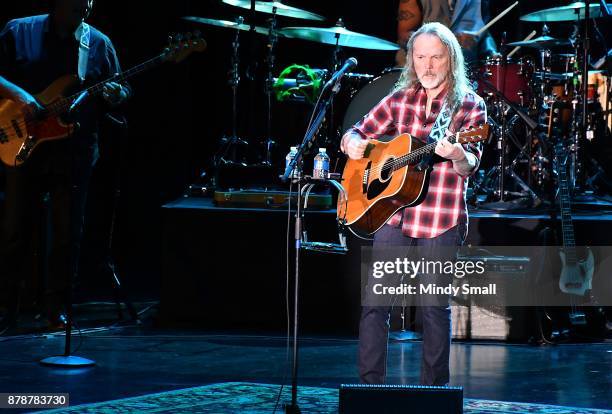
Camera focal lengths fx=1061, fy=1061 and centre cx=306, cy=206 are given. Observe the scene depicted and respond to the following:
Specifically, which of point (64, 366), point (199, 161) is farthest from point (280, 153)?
point (64, 366)

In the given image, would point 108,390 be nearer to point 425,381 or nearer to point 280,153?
point 425,381

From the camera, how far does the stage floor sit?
593cm

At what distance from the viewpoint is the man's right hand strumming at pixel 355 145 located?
5.45 m

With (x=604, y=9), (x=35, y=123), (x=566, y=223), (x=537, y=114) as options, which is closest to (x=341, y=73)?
(x=35, y=123)

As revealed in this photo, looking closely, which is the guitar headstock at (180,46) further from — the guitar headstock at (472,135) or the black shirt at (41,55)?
the guitar headstock at (472,135)

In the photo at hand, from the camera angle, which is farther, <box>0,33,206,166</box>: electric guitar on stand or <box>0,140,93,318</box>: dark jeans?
<box>0,140,93,318</box>: dark jeans

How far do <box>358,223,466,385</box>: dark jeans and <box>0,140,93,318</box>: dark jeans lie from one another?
3036 mm

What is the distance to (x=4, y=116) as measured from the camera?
285 inches

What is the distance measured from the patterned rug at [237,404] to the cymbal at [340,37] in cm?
392

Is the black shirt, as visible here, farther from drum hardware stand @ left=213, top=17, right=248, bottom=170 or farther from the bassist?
drum hardware stand @ left=213, top=17, right=248, bottom=170

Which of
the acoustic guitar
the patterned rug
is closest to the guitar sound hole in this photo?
the acoustic guitar

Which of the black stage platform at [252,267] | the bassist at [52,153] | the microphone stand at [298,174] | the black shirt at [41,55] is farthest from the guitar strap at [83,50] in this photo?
the microphone stand at [298,174]

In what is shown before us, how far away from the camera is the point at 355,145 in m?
5.45

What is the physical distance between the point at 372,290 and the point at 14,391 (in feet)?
6.71
